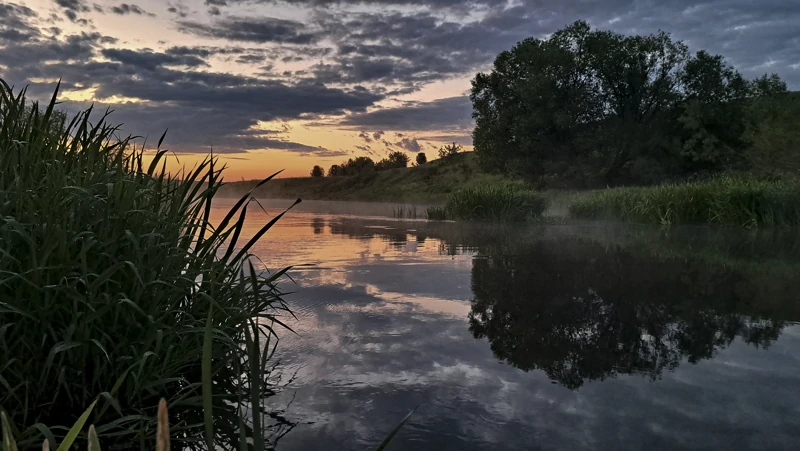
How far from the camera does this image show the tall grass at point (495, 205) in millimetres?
17172

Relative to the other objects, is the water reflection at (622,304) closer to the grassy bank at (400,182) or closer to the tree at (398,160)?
the grassy bank at (400,182)

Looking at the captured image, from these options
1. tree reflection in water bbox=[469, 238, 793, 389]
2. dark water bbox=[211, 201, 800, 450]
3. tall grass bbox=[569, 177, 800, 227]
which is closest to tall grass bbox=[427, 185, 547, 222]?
tall grass bbox=[569, 177, 800, 227]

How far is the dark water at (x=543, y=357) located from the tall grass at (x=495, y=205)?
32.2ft

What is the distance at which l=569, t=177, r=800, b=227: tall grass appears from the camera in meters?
14.5

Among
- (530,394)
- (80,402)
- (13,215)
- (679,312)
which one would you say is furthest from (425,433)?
(679,312)

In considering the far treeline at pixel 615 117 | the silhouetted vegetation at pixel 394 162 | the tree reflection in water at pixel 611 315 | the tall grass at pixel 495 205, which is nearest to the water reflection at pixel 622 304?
the tree reflection in water at pixel 611 315

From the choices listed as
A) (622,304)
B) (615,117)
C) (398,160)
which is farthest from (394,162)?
(622,304)

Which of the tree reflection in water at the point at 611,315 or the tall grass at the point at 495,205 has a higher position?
the tall grass at the point at 495,205

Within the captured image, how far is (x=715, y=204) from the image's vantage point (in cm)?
1542

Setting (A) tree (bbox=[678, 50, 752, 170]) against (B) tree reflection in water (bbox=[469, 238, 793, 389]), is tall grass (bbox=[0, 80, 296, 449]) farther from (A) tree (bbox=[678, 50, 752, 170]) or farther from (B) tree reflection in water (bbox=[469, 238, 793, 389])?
(A) tree (bbox=[678, 50, 752, 170])

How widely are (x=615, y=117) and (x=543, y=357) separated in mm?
36978

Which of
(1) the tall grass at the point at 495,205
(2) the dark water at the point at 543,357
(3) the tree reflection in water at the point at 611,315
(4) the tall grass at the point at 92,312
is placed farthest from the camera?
(1) the tall grass at the point at 495,205

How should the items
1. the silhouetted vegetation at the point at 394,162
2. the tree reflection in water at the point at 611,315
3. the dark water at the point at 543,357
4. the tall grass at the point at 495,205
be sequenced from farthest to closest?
the silhouetted vegetation at the point at 394,162 < the tall grass at the point at 495,205 < the tree reflection in water at the point at 611,315 < the dark water at the point at 543,357

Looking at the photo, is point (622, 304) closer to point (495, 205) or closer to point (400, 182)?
point (495, 205)
